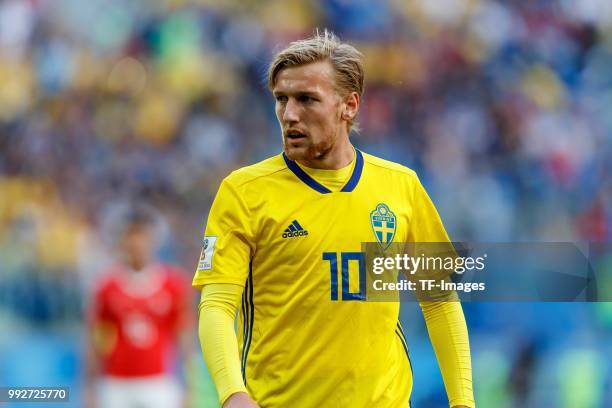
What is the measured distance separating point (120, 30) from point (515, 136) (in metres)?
4.18

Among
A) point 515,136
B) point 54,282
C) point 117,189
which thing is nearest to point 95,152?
point 117,189

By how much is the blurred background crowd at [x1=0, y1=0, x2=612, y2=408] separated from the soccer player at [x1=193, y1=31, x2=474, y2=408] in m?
4.58

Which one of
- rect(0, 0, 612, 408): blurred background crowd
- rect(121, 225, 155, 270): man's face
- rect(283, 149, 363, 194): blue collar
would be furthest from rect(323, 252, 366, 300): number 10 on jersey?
rect(0, 0, 612, 408): blurred background crowd

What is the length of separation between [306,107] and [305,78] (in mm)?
97

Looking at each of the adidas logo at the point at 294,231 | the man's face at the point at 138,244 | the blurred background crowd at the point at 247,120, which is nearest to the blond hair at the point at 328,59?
the adidas logo at the point at 294,231

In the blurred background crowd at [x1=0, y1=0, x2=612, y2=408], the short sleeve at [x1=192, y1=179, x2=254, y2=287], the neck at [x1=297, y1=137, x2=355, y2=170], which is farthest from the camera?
the blurred background crowd at [x1=0, y1=0, x2=612, y2=408]

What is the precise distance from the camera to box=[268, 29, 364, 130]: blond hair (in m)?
3.14

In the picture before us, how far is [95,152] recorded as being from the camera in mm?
9133

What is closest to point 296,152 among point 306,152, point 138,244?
point 306,152

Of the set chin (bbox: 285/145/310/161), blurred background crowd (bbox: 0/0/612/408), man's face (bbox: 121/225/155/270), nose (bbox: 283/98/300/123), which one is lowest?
chin (bbox: 285/145/310/161)

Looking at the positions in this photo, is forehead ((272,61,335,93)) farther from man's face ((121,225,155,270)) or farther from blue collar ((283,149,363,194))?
man's face ((121,225,155,270))

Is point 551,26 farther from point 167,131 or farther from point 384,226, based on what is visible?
point 384,226

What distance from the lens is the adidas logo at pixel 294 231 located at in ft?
10.1

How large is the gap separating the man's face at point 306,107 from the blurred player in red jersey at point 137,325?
352 cm
